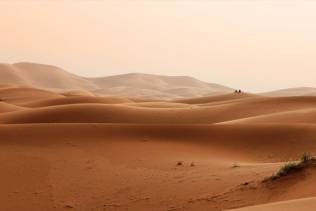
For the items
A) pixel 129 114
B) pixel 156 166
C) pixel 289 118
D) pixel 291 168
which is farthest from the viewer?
pixel 129 114

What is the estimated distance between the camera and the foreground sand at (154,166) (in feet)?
22.7

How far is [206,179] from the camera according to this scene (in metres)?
7.86

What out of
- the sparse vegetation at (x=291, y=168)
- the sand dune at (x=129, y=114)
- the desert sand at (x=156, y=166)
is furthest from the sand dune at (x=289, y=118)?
the sparse vegetation at (x=291, y=168)

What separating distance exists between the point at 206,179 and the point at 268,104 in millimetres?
14369

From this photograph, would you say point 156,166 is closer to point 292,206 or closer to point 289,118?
point 292,206

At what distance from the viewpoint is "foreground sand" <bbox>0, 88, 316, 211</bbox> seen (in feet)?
22.7

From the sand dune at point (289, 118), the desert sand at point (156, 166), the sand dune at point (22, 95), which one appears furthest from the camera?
the sand dune at point (22, 95)

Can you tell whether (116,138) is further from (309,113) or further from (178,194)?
(309,113)

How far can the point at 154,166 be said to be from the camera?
9281mm

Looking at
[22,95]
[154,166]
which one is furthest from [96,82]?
[154,166]

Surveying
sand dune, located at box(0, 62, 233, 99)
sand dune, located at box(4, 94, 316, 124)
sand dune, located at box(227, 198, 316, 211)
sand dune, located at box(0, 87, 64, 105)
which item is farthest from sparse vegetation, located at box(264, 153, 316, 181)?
sand dune, located at box(0, 62, 233, 99)

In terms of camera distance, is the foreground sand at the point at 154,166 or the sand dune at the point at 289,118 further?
the sand dune at the point at 289,118

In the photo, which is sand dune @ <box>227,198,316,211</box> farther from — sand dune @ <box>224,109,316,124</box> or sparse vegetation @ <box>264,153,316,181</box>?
sand dune @ <box>224,109,316,124</box>

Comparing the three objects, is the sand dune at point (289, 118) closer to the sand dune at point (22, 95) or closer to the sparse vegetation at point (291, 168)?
the sparse vegetation at point (291, 168)
